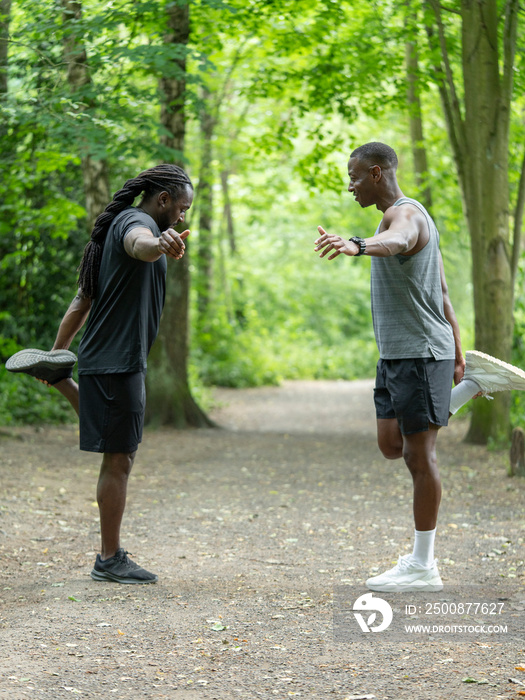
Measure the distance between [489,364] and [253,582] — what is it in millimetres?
1708

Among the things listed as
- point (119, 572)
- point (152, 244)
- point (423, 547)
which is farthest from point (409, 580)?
point (152, 244)

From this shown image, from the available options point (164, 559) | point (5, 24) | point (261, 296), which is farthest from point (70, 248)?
point (261, 296)

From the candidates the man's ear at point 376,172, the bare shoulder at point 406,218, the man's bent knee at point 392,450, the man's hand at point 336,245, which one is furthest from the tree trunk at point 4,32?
the man's bent knee at point 392,450

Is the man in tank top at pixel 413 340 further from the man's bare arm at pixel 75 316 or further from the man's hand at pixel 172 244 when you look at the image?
the man's bare arm at pixel 75 316

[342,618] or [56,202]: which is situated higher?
[56,202]

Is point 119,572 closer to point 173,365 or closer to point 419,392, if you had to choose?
point 419,392

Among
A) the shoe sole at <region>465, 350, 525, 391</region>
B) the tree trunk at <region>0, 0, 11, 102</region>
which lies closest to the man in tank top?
the shoe sole at <region>465, 350, 525, 391</region>

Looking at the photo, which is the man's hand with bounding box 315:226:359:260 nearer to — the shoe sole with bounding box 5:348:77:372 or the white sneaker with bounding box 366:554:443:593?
the shoe sole with bounding box 5:348:77:372

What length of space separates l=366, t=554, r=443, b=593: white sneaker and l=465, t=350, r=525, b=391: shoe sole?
1060 millimetres

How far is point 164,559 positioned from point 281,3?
6451mm

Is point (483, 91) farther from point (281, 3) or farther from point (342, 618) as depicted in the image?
point (342, 618)

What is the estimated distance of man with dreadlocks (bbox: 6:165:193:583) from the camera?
381cm

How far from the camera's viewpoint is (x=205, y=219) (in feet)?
57.9

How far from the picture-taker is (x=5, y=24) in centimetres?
661
